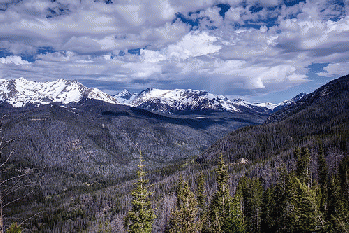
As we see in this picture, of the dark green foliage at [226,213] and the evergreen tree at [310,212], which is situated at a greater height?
the evergreen tree at [310,212]

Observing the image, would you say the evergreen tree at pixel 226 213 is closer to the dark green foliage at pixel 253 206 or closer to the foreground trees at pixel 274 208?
the foreground trees at pixel 274 208

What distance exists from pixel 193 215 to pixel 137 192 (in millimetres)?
8367

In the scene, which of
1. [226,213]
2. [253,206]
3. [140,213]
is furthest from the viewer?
[253,206]

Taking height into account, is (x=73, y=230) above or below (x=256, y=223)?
below

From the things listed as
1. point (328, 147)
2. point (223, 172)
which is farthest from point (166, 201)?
point (223, 172)

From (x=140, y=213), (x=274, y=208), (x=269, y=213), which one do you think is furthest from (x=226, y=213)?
(x=269, y=213)

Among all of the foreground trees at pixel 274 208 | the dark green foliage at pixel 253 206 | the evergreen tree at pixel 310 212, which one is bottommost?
the dark green foliage at pixel 253 206

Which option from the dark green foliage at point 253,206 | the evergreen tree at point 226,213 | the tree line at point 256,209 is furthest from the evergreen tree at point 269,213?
the evergreen tree at point 226,213

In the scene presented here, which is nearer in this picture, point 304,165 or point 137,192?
point 137,192

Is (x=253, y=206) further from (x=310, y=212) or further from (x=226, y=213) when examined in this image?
(x=310, y=212)

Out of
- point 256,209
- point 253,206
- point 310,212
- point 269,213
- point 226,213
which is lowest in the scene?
point 256,209

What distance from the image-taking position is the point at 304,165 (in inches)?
3206

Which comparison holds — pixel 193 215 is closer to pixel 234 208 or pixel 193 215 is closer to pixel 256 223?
pixel 234 208

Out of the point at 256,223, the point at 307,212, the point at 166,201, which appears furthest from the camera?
the point at 166,201
